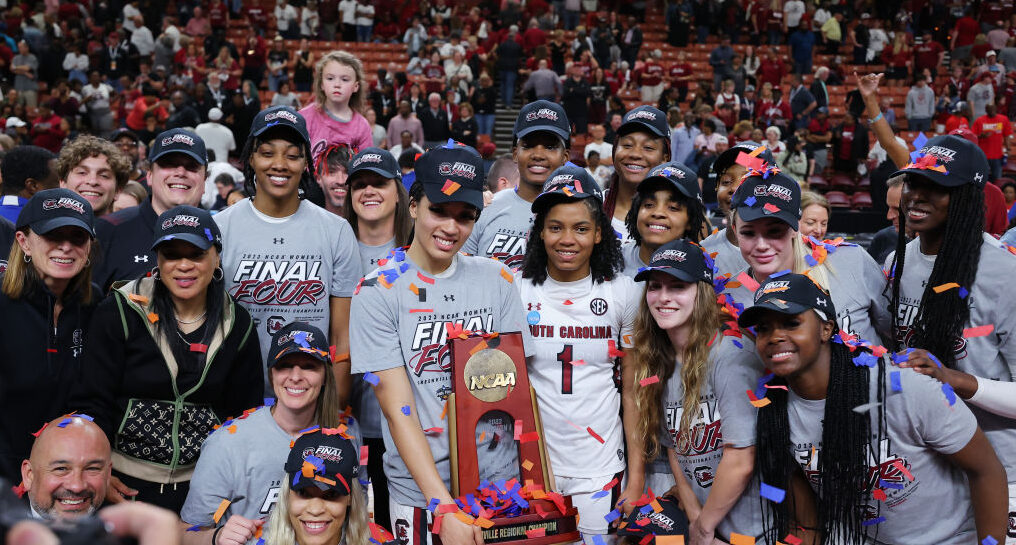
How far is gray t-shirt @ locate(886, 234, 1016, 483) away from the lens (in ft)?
11.4

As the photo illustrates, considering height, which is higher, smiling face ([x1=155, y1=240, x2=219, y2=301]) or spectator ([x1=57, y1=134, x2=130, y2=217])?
spectator ([x1=57, y1=134, x2=130, y2=217])

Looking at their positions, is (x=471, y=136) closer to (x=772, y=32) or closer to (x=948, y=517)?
(x=772, y=32)

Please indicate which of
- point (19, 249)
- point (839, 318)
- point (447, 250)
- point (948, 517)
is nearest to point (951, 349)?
point (839, 318)

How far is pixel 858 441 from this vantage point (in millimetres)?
3092

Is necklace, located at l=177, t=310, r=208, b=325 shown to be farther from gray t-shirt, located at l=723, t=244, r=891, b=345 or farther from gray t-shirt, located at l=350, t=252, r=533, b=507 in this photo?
gray t-shirt, located at l=723, t=244, r=891, b=345

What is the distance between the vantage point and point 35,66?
18.0 metres

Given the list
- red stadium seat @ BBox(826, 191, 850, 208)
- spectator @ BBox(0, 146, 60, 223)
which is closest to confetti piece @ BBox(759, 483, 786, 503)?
spectator @ BBox(0, 146, 60, 223)

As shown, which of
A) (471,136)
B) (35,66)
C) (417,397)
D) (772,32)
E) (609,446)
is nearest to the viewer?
(417,397)

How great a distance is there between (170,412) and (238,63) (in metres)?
16.7

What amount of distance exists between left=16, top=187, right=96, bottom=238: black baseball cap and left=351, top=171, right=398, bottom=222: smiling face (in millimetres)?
1154

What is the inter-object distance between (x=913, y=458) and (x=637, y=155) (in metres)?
1.98

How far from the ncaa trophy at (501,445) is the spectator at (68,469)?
4.16 ft

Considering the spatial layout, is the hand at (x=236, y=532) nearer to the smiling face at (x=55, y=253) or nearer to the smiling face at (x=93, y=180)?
the smiling face at (x=55, y=253)

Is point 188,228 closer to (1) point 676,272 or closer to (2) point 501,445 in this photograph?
(2) point 501,445
